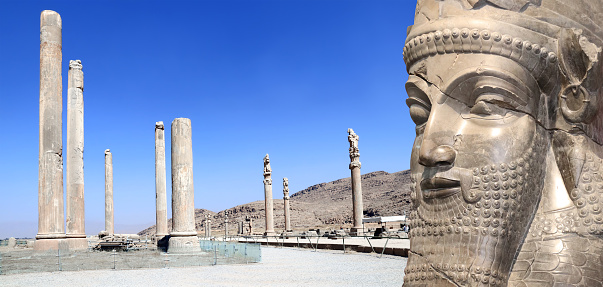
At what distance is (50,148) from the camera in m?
17.8

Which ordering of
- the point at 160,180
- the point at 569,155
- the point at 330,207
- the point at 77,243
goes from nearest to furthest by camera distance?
1. the point at 569,155
2. the point at 77,243
3. the point at 160,180
4. the point at 330,207

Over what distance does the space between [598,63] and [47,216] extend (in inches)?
727

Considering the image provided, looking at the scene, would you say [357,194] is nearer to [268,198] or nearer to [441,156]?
[268,198]

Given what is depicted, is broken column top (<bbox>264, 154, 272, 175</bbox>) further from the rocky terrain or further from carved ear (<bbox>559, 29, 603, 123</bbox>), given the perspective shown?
carved ear (<bbox>559, 29, 603, 123</bbox>)

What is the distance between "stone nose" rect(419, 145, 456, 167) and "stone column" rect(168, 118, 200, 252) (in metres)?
17.0

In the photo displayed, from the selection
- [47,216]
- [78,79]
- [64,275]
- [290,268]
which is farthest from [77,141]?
[290,268]

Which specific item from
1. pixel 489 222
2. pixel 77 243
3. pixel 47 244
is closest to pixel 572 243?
pixel 489 222

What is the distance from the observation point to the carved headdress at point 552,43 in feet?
8.39

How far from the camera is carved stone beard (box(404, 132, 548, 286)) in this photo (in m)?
2.49

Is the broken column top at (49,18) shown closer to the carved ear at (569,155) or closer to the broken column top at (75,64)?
the broken column top at (75,64)

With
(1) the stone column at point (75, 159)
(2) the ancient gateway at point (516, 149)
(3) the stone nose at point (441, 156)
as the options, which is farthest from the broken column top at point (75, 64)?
(3) the stone nose at point (441, 156)

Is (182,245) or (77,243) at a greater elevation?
(77,243)

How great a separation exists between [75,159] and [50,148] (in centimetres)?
337

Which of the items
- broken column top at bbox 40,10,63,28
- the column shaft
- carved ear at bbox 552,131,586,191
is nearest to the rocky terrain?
the column shaft
